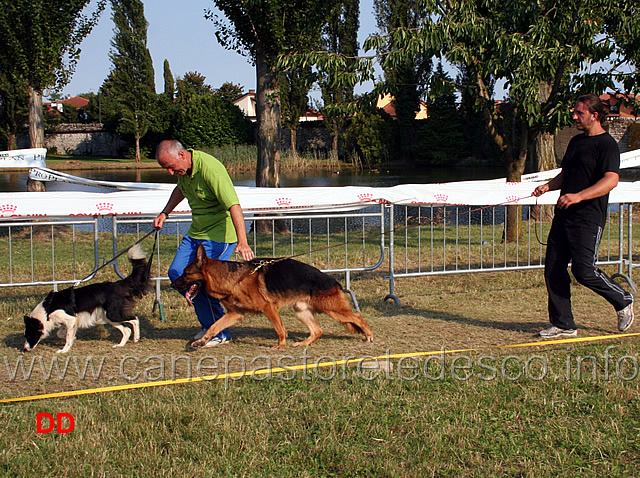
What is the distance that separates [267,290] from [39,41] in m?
12.6

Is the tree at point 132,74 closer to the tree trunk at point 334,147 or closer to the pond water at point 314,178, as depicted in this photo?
the pond water at point 314,178

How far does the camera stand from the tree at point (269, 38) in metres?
14.7

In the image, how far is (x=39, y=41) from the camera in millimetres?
15539

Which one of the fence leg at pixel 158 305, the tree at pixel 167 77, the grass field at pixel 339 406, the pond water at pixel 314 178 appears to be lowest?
the grass field at pixel 339 406

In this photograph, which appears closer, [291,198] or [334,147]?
[291,198]

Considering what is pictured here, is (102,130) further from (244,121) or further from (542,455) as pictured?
(542,455)

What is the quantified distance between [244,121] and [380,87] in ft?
144

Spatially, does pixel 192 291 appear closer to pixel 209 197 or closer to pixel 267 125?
pixel 209 197

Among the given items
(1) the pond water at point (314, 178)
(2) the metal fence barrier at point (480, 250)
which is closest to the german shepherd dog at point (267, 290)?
(2) the metal fence barrier at point (480, 250)

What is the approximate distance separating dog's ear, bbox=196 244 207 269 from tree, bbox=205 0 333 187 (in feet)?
30.7

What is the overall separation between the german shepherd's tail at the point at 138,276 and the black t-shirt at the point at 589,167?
3989mm

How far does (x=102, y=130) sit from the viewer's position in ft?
211

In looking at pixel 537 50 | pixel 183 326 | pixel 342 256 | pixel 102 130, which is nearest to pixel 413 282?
pixel 342 256

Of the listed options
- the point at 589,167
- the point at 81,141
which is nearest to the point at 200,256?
the point at 589,167
